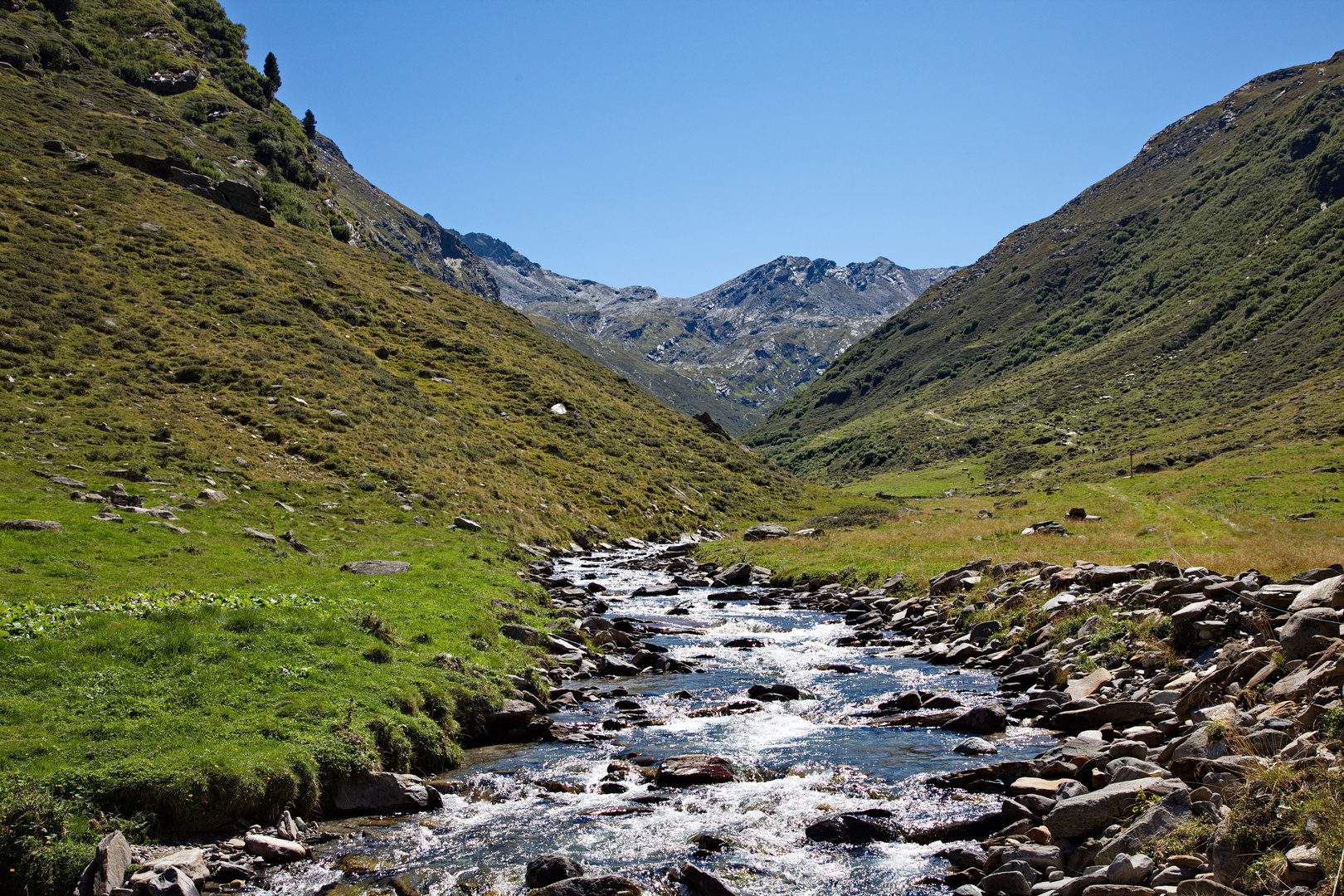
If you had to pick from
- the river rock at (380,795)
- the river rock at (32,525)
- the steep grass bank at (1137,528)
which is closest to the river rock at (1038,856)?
the river rock at (380,795)

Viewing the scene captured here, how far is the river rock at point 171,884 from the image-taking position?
957 centimetres


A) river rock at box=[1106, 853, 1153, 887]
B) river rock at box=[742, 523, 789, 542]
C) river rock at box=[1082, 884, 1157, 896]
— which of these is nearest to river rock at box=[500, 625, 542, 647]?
river rock at box=[1082, 884, 1157, 896]

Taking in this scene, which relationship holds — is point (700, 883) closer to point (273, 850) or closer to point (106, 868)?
point (273, 850)

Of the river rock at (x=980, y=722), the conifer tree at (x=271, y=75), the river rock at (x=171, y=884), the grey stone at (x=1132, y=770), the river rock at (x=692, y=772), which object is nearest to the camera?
the river rock at (x=171, y=884)

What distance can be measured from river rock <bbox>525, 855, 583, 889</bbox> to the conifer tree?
512ft

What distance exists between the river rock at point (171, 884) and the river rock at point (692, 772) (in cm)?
832

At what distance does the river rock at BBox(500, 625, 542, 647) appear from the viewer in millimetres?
24272

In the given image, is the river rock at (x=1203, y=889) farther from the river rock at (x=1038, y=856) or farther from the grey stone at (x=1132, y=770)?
the grey stone at (x=1132, y=770)

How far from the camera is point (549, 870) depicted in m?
11.1

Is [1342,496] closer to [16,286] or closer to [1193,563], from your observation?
[1193,563]

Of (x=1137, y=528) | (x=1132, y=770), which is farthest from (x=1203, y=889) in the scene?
(x=1137, y=528)

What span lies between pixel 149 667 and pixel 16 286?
4358 centimetres

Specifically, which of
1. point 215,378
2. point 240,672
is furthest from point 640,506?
point 240,672

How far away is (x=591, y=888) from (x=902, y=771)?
7.64 m
